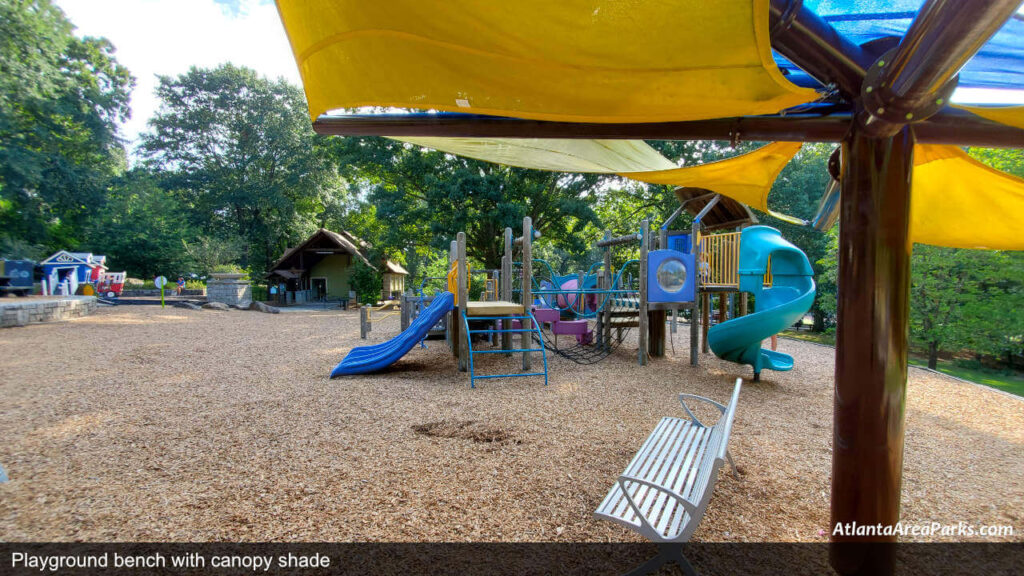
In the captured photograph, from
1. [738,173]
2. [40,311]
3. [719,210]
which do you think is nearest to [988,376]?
[719,210]

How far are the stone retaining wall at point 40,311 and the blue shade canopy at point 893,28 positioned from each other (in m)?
17.1

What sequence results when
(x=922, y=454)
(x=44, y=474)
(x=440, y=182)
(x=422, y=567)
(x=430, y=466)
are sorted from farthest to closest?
(x=440, y=182) < (x=922, y=454) < (x=430, y=466) < (x=44, y=474) < (x=422, y=567)

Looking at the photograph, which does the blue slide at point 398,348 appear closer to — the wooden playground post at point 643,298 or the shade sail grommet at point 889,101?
the wooden playground post at point 643,298

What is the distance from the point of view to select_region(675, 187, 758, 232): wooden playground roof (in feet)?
34.2

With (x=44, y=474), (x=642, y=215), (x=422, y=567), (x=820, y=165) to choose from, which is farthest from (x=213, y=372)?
(x=820, y=165)

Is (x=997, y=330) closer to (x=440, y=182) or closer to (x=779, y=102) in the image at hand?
(x=779, y=102)

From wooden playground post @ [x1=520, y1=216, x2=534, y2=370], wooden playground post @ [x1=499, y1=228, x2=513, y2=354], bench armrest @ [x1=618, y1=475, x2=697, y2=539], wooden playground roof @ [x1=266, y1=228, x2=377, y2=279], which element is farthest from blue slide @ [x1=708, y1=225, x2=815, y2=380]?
wooden playground roof @ [x1=266, y1=228, x2=377, y2=279]

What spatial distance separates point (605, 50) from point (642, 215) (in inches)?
920

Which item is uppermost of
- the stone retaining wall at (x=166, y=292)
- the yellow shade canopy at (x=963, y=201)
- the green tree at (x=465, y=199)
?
the green tree at (x=465, y=199)

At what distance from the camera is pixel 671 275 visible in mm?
7879

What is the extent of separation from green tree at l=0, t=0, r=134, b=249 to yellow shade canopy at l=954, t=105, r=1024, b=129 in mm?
30096

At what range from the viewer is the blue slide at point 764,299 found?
20.0 ft

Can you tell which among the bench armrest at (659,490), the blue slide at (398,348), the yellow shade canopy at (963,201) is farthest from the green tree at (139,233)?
the yellow shade canopy at (963,201)

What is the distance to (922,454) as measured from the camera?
12.7ft
